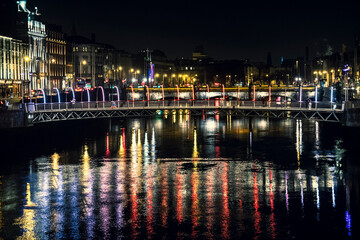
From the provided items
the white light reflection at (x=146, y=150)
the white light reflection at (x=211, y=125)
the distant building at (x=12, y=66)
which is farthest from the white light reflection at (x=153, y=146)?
the distant building at (x=12, y=66)

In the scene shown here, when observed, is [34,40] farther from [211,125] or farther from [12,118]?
[12,118]

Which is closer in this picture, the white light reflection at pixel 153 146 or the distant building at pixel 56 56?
the white light reflection at pixel 153 146

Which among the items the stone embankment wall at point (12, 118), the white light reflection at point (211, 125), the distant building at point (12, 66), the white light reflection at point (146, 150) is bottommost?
the white light reflection at point (146, 150)

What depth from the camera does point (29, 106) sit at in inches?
3182

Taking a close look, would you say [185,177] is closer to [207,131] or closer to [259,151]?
[259,151]

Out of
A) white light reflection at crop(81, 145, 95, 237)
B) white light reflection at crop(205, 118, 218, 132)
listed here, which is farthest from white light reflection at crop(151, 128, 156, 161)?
white light reflection at crop(205, 118, 218, 132)

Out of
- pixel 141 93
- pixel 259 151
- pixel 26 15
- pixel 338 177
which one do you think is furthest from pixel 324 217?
pixel 141 93

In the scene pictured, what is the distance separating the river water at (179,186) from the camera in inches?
1615

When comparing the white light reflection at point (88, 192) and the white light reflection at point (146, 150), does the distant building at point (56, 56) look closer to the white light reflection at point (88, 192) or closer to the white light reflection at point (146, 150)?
the white light reflection at point (146, 150)

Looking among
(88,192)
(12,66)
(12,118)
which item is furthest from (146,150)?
(12,66)

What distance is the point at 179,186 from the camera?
53281mm

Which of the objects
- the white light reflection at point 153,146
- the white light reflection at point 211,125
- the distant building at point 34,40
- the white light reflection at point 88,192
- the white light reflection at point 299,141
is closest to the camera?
the white light reflection at point 88,192

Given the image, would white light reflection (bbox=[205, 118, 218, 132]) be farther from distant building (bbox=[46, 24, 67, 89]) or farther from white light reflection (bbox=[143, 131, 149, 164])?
distant building (bbox=[46, 24, 67, 89])

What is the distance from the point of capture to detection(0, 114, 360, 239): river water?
41031mm
